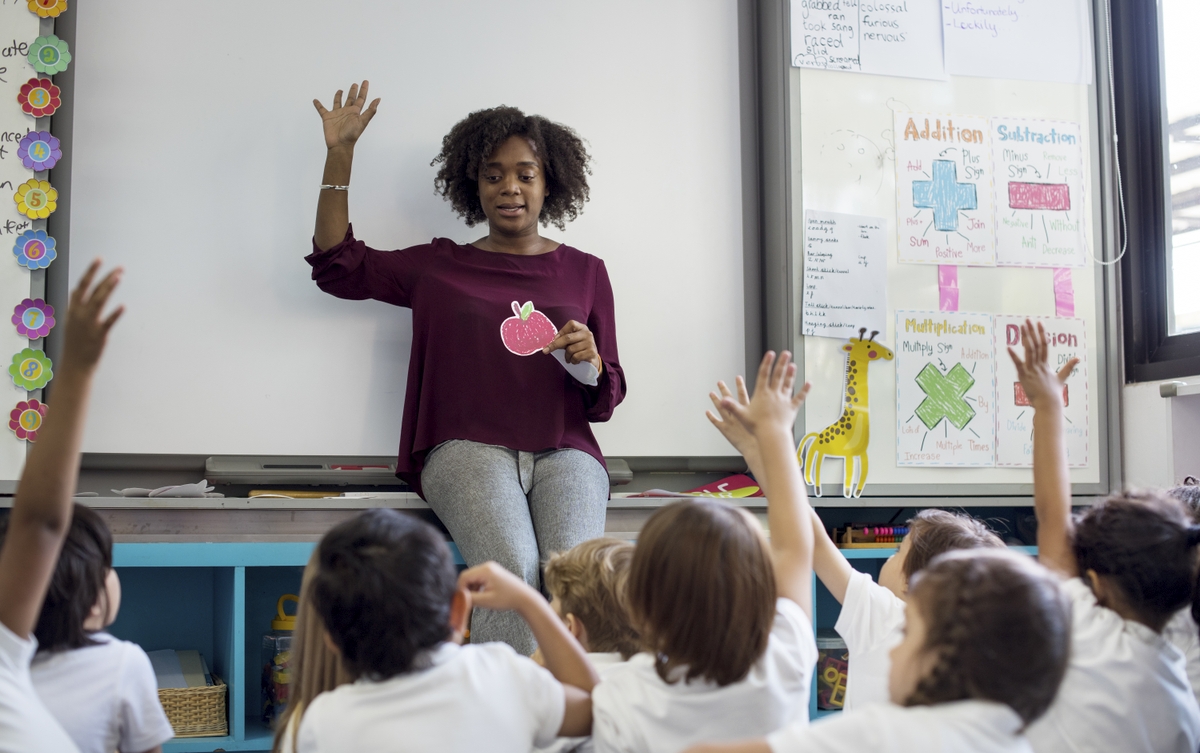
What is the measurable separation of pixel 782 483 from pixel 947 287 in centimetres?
189

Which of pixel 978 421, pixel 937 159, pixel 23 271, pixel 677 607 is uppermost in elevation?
pixel 937 159

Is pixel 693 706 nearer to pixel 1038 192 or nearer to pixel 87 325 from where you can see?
pixel 87 325

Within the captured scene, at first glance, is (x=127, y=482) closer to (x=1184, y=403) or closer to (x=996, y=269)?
(x=996, y=269)

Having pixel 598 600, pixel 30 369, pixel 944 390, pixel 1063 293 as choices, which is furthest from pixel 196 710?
pixel 1063 293

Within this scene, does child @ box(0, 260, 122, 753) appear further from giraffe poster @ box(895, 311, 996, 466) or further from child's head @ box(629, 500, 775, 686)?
giraffe poster @ box(895, 311, 996, 466)

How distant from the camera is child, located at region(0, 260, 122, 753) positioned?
103 cm

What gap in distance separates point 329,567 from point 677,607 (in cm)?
38

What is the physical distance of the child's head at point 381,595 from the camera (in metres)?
1.10

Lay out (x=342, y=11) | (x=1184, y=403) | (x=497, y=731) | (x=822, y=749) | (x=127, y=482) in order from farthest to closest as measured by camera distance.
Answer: (x=1184, y=403), (x=342, y=11), (x=127, y=482), (x=497, y=731), (x=822, y=749)

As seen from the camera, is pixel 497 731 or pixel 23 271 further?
pixel 23 271

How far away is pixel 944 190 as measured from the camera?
3041 millimetres

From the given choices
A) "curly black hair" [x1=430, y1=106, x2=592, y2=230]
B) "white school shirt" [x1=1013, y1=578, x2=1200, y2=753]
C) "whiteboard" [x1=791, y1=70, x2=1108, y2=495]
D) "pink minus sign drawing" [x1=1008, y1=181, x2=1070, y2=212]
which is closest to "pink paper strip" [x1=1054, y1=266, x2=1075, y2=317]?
"whiteboard" [x1=791, y1=70, x2=1108, y2=495]

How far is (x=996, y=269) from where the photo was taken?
10.1 feet

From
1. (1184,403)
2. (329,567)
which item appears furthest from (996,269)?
(329,567)
